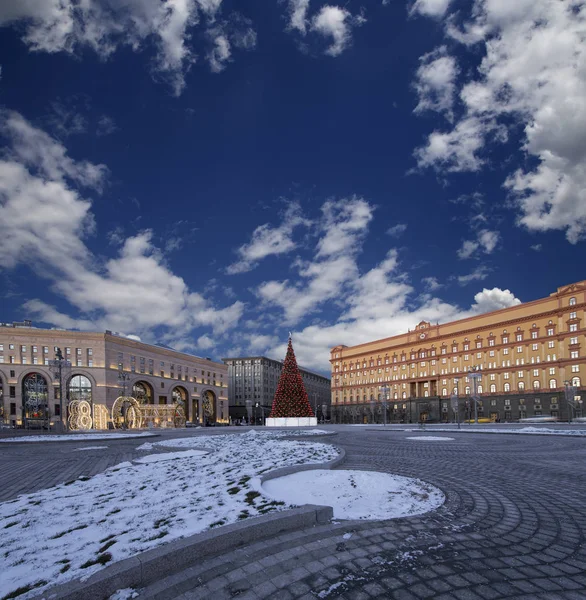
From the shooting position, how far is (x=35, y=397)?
247 ft

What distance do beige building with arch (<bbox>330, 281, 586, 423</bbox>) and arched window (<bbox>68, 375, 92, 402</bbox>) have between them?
170 feet

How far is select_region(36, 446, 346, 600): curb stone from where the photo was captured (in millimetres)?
3553

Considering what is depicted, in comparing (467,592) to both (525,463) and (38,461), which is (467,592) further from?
(38,461)

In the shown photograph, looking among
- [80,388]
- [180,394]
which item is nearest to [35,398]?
[80,388]

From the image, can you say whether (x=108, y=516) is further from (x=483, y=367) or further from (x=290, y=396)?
(x=483, y=367)

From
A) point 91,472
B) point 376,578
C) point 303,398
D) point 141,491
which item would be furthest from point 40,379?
point 376,578

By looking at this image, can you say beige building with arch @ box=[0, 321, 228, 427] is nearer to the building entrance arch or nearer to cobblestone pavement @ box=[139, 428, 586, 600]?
the building entrance arch

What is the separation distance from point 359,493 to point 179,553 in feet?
12.5

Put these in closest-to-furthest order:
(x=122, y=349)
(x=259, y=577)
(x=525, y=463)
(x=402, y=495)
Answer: (x=259, y=577) → (x=402, y=495) → (x=525, y=463) → (x=122, y=349)

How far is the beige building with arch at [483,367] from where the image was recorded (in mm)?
Result: 72250

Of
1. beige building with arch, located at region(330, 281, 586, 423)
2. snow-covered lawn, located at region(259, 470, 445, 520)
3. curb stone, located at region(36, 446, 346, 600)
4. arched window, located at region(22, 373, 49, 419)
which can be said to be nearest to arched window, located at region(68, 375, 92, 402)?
arched window, located at region(22, 373, 49, 419)

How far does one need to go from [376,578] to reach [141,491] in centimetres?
484

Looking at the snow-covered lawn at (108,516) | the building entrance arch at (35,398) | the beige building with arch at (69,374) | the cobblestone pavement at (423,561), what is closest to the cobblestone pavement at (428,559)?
the cobblestone pavement at (423,561)

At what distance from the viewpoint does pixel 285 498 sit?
6.55 meters
